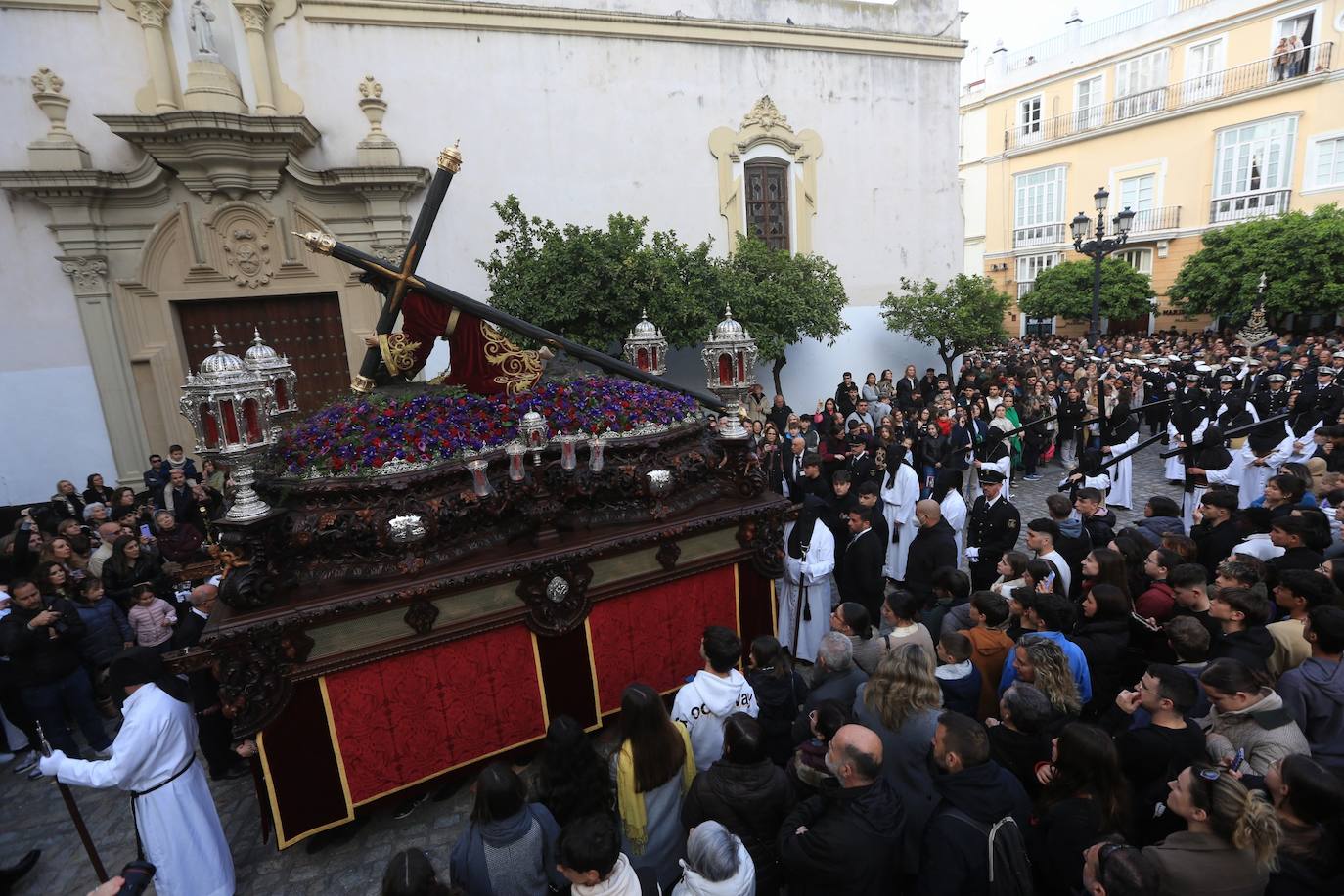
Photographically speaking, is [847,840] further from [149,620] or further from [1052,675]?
[149,620]

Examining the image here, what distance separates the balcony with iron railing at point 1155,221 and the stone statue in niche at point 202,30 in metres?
33.4

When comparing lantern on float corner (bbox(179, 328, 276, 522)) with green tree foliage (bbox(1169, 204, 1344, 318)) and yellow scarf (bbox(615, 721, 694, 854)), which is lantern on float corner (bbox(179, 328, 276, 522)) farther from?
green tree foliage (bbox(1169, 204, 1344, 318))

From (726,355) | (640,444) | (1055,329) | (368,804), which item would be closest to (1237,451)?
(726,355)

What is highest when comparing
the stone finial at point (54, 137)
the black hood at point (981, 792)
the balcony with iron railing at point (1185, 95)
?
the balcony with iron railing at point (1185, 95)

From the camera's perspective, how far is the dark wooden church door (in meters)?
12.5

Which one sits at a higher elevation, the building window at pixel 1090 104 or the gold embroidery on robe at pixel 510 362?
the building window at pixel 1090 104

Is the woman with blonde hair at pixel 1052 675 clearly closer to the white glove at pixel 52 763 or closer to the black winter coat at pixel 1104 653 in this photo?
the black winter coat at pixel 1104 653

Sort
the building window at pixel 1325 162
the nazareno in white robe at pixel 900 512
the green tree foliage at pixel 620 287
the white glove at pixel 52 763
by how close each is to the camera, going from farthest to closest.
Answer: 1. the building window at pixel 1325 162
2. the green tree foliage at pixel 620 287
3. the nazareno in white robe at pixel 900 512
4. the white glove at pixel 52 763

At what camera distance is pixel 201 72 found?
11.2 m

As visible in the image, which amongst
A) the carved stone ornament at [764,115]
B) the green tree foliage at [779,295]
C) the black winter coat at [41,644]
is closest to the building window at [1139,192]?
the carved stone ornament at [764,115]

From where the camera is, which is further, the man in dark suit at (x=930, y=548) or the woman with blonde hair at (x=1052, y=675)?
the man in dark suit at (x=930, y=548)

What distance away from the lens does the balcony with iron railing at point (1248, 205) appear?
26469 mm

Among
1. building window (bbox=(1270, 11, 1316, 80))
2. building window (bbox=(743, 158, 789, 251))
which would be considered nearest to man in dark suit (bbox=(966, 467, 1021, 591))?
building window (bbox=(743, 158, 789, 251))

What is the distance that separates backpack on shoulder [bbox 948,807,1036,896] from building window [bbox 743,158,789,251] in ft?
48.1
